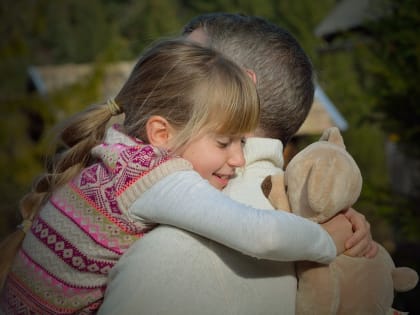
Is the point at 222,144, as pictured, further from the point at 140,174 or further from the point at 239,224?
the point at 239,224

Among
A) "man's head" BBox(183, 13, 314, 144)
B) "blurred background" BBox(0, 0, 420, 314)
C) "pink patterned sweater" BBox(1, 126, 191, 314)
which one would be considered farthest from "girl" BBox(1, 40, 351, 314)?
"blurred background" BBox(0, 0, 420, 314)

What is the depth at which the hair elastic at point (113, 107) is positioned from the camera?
2054mm

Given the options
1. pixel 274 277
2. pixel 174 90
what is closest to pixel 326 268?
pixel 274 277

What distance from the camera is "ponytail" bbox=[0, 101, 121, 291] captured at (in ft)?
6.80

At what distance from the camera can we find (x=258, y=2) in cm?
3325

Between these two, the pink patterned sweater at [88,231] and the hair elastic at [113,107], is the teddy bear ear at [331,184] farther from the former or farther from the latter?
the hair elastic at [113,107]

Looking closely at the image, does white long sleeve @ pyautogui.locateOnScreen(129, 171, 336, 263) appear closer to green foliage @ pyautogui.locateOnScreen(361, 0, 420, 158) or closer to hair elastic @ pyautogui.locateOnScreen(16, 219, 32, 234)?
hair elastic @ pyautogui.locateOnScreen(16, 219, 32, 234)

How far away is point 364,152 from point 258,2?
14.6 metres

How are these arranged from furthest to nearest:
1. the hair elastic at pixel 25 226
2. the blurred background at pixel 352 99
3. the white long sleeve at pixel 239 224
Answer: the blurred background at pixel 352 99 < the hair elastic at pixel 25 226 < the white long sleeve at pixel 239 224

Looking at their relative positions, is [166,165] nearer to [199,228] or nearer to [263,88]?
[199,228]

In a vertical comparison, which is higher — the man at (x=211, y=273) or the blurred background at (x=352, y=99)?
the man at (x=211, y=273)

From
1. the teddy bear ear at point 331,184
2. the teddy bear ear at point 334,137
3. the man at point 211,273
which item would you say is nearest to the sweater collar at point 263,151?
the man at point 211,273

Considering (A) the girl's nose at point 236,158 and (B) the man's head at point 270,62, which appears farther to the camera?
(B) the man's head at point 270,62

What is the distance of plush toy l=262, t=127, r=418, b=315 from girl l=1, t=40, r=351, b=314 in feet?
0.21
